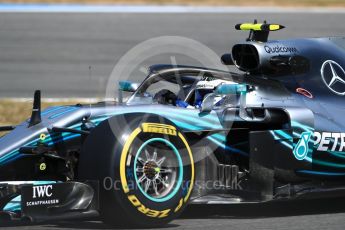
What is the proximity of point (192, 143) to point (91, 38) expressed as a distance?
11.6m

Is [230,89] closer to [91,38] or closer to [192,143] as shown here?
[192,143]

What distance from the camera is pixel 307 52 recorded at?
7.64 m

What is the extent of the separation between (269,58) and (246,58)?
0.32m

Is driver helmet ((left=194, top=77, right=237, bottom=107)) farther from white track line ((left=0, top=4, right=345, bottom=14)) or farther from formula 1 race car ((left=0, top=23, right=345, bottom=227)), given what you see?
white track line ((left=0, top=4, right=345, bottom=14))

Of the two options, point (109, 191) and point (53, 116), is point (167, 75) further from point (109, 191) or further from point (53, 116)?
point (109, 191)

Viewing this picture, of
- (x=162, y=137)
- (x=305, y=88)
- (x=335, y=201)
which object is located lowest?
(x=335, y=201)

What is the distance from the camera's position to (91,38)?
59.5 ft

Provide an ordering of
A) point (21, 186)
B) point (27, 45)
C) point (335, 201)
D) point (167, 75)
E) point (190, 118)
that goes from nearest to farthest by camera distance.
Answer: point (21, 186)
point (190, 118)
point (167, 75)
point (335, 201)
point (27, 45)

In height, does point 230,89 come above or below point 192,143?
above

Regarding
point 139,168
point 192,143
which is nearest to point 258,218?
point 192,143

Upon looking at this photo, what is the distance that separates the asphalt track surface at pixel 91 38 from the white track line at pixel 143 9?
41 centimetres

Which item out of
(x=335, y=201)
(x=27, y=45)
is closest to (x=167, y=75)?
(x=335, y=201)

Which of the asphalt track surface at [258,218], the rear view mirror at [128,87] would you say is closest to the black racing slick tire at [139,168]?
the asphalt track surface at [258,218]

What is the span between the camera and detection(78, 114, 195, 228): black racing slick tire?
6105 mm
